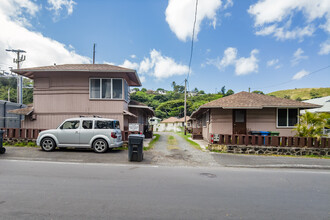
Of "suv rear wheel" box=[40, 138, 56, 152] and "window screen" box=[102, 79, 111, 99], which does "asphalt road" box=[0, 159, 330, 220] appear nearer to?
"suv rear wheel" box=[40, 138, 56, 152]

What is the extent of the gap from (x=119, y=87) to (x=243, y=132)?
31.9ft

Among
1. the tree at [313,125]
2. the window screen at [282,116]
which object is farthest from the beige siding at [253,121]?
the tree at [313,125]

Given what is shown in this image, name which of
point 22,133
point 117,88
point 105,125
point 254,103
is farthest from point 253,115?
point 22,133

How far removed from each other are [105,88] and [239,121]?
10.2 meters

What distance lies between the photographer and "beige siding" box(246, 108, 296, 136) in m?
13.8

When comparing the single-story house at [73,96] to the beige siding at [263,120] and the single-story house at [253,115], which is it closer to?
the single-story house at [253,115]

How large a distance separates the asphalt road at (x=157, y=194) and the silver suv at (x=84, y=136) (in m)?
2.96

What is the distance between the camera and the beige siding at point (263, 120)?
13.8 m

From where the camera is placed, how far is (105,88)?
43.0 feet

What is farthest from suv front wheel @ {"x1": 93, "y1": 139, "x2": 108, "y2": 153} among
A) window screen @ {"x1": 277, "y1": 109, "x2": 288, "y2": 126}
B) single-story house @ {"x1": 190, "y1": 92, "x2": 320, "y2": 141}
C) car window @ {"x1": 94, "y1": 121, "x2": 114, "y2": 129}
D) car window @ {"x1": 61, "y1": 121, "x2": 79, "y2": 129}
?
window screen @ {"x1": 277, "y1": 109, "x2": 288, "y2": 126}

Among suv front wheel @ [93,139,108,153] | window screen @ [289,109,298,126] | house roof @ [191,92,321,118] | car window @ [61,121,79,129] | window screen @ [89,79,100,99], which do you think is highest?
window screen @ [89,79,100,99]

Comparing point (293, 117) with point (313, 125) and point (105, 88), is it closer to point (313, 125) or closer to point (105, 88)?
point (313, 125)

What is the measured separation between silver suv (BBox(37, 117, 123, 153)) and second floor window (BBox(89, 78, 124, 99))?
382 cm

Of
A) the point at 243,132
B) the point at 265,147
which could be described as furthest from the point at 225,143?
the point at 243,132
